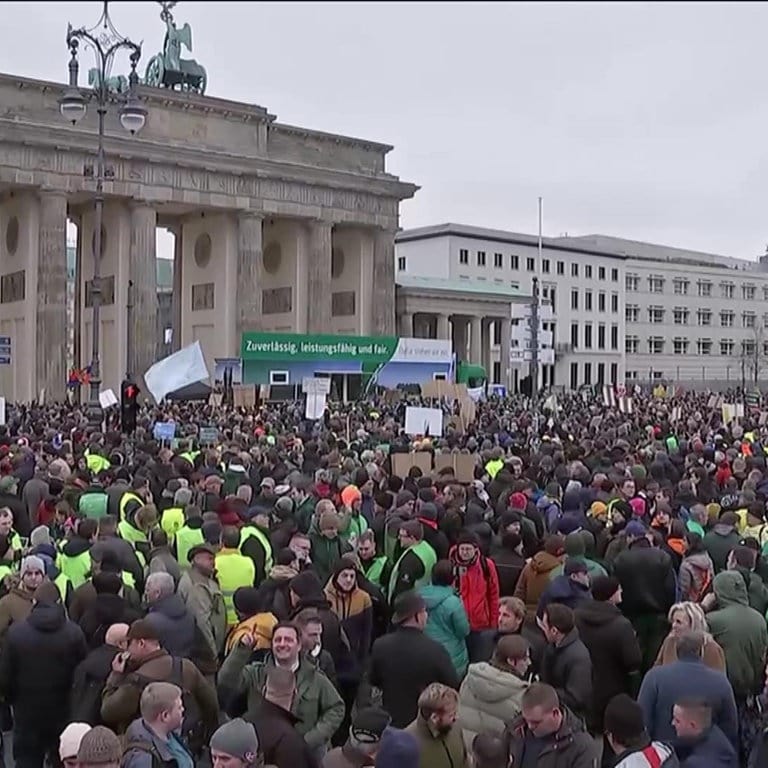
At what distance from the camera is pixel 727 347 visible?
104 m

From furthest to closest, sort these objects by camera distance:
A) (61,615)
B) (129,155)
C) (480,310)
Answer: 1. (480,310)
2. (129,155)
3. (61,615)

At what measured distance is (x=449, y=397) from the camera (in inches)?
1236

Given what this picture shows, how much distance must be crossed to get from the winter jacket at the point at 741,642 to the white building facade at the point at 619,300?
7246cm

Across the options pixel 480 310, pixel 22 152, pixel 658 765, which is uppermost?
pixel 22 152

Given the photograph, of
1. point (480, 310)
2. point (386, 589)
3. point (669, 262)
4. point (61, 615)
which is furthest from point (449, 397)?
point (669, 262)

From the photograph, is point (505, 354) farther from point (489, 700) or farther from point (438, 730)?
point (438, 730)

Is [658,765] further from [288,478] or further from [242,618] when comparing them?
[288,478]

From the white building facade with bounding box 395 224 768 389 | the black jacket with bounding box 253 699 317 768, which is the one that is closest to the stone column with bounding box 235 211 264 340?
the white building facade with bounding box 395 224 768 389

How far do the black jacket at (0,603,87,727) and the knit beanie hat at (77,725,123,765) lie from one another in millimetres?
2323

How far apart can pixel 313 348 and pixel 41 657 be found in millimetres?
39397

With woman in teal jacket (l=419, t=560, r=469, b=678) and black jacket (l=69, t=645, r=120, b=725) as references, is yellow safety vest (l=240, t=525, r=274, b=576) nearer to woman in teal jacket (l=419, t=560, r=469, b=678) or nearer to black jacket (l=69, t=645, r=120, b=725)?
woman in teal jacket (l=419, t=560, r=469, b=678)

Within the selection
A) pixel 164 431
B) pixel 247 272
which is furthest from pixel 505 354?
pixel 164 431

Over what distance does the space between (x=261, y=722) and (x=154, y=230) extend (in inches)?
1902

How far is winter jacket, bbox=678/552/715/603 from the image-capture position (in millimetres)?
7863
